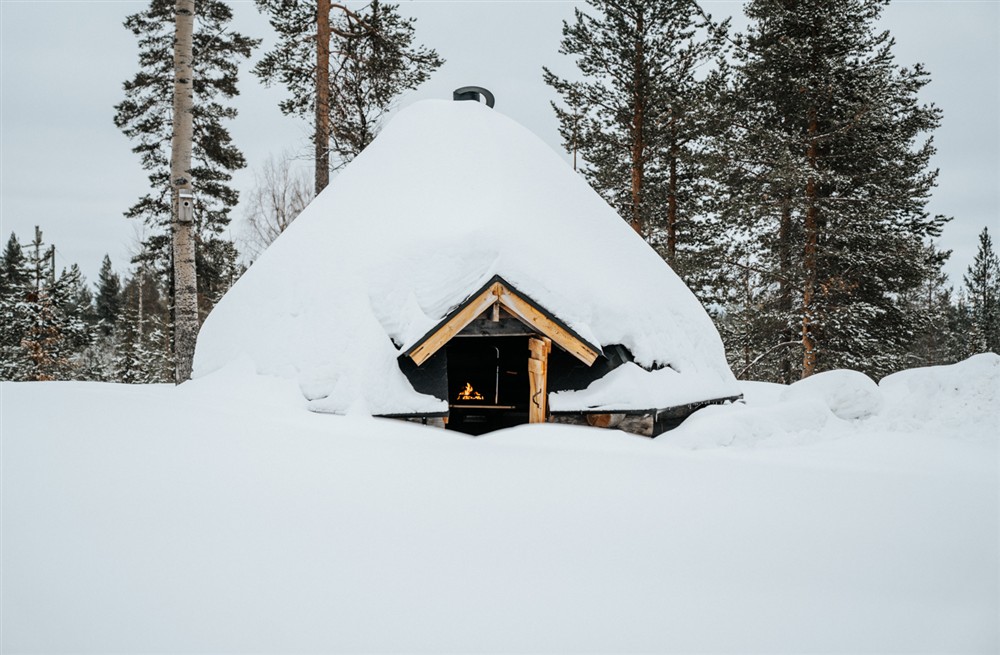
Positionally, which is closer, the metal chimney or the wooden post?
the wooden post

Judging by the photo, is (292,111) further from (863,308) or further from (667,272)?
(863,308)

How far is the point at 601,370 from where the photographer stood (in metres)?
5.84

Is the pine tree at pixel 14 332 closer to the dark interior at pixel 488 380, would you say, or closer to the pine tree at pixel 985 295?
the dark interior at pixel 488 380

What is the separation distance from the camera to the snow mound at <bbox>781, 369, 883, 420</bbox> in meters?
6.33

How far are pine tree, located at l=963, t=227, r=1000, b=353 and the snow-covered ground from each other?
31.3 meters

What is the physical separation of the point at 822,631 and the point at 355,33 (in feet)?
40.2

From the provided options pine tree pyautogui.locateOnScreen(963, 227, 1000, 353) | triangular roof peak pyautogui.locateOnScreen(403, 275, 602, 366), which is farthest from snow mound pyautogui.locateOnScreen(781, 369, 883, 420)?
pine tree pyautogui.locateOnScreen(963, 227, 1000, 353)

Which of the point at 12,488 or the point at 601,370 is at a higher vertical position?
the point at 601,370

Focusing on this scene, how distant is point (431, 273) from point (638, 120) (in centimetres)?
1075

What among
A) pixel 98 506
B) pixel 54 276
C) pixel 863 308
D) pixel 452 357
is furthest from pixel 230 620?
pixel 54 276

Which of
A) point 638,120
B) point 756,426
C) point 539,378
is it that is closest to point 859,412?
point 756,426

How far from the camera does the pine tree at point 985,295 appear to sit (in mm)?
27531

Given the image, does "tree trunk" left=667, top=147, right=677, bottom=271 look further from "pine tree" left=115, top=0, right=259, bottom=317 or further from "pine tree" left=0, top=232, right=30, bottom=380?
"pine tree" left=0, top=232, right=30, bottom=380

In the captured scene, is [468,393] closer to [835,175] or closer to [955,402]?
[955,402]
